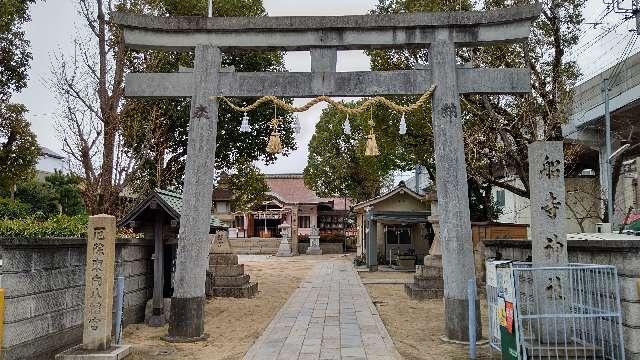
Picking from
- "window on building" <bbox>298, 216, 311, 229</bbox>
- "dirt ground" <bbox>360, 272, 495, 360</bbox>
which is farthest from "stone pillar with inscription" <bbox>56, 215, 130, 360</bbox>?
"window on building" <bbox>298, 216, 311, 229</bbox>

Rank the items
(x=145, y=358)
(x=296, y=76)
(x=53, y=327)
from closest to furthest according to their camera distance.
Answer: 1. (x=53, y=327)
2. (x=145, y=358)
3. (x=296, y=76)

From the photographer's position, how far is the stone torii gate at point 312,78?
30.5 feet

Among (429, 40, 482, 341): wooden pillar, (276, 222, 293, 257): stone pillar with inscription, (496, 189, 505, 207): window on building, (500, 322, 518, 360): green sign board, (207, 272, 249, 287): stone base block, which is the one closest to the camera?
(500, 322, 518, 360): green sign board

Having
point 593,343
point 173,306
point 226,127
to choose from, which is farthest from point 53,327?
point 226,127

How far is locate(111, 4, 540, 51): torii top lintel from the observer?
31.5ft

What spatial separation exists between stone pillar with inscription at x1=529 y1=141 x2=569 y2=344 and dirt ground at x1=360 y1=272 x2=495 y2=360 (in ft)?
4.37

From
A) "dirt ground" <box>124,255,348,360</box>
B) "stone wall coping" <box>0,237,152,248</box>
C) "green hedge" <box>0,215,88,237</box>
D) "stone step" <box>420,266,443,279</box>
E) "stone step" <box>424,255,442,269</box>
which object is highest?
"green hedge" <box>0,215,88,237</box>

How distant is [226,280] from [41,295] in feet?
29.3

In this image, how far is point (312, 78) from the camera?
9.83 m

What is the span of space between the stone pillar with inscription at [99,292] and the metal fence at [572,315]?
5850mm

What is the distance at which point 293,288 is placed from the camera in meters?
18.2

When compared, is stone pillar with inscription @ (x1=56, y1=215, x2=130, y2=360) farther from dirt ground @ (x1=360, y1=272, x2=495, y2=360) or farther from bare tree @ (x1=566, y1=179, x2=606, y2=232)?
bare tree @ (x1=566, y1=179, x2=606, y2=232)

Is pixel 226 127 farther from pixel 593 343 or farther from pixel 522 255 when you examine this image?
pixel 593 343

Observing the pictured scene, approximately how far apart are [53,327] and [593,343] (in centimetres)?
787
